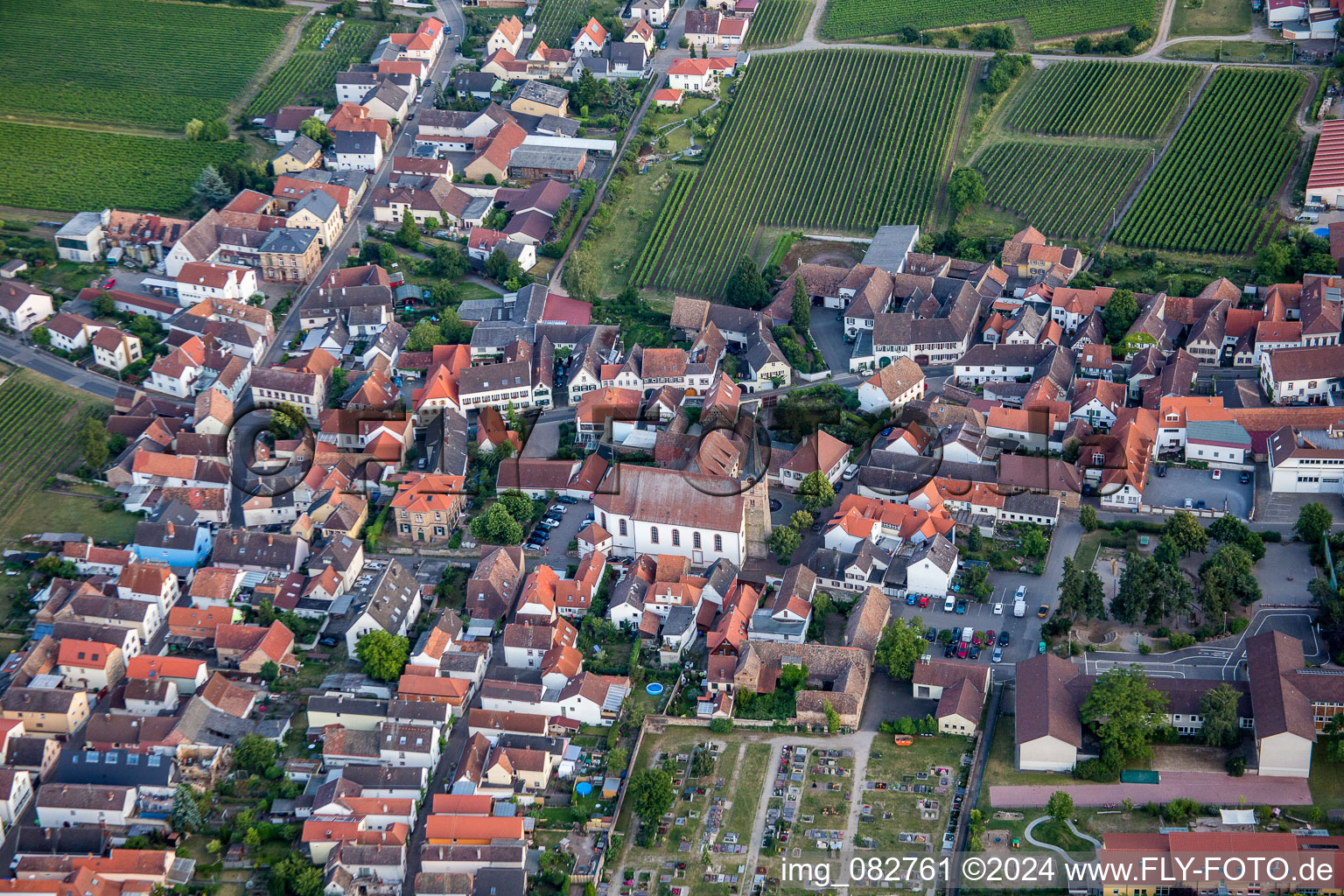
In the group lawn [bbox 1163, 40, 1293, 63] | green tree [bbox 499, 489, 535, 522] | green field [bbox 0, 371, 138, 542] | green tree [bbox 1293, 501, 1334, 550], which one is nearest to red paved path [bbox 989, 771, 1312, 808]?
green tree [bbox 1293, 501, 1334, 550]

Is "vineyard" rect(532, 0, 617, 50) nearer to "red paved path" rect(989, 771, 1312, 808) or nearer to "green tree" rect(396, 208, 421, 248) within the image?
"green tree" rect(396, 208, 421, 248)

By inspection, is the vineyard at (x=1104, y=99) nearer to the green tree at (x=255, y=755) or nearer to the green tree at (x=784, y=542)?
the green tree at (x=784, y=542)

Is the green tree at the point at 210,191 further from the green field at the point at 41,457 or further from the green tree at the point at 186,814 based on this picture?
the green tree at the point at 186,814

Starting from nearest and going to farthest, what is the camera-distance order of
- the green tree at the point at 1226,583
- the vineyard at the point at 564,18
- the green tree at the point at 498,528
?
the green tree at the point at 1226,583, the green tree at the point at 498,528, the vineyard at the point at 564,18

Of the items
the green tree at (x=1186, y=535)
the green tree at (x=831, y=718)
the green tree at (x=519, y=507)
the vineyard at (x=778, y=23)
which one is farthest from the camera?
the vineyard at (x=778, y=23)

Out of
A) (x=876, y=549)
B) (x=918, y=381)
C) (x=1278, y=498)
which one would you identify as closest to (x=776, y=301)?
(x=918, y=381)

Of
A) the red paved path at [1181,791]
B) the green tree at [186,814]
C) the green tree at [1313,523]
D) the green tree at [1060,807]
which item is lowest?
the green tree at [186,814]

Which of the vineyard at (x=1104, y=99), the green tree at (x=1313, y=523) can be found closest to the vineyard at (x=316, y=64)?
the vineyard at (x=1104, y=99)

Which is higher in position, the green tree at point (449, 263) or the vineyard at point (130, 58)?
the vineyard at point (130, 58)

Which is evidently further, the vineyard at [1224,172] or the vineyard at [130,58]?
the vineyard at [130,58]
